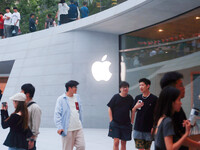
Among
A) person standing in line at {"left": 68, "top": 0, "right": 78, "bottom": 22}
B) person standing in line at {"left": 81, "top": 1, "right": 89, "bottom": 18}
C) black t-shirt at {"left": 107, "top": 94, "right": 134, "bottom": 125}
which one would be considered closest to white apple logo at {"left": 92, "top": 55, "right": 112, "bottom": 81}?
person standing in line at {"left": 81, "top": 1, "right": 89, "bottom": 18}

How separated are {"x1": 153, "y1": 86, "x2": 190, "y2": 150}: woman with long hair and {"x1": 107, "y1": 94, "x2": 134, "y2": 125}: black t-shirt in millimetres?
3672

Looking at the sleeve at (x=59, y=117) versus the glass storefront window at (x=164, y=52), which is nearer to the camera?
the sleeve at (x=59, y=117)

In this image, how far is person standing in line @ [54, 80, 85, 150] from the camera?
6164mm

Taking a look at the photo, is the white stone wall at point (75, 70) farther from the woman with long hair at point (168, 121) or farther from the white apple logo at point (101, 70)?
the woman with long hair at point (168, 121)

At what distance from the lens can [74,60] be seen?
14273 millimetres

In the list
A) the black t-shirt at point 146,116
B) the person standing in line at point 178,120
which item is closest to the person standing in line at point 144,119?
the black t-shirt at point 146,116

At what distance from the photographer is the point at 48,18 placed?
688 inches

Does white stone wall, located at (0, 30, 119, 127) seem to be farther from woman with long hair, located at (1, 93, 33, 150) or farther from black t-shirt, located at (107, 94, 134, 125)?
woman with long hair, located at (1, 93, 33, 150)

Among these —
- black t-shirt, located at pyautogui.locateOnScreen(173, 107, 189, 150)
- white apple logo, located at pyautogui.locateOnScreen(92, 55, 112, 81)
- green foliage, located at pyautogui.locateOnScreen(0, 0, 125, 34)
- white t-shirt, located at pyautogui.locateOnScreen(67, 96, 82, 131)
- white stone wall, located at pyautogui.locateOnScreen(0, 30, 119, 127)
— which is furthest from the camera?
green foliage, located at pyautogui.locateOnScreen(0, 0, 125, 34)

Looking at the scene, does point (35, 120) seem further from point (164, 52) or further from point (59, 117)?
point (164, 52)

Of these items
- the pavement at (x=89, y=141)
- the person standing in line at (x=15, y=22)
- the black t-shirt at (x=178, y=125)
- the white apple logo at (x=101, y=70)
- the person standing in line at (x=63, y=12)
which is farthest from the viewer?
the person standing in line at (x=15, y=22)

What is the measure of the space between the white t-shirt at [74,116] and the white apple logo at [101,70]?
25.1ft

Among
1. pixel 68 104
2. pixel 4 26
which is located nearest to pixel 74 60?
pixel 4 26

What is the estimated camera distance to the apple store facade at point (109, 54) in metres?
10.8
